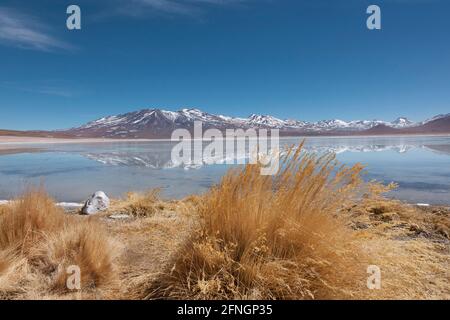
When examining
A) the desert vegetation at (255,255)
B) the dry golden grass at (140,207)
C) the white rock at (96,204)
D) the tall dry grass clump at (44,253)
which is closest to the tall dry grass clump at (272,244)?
the desert vegetation at (255,255)

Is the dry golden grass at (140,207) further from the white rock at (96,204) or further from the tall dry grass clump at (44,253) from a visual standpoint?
the tall dry grass clump at (44,253)

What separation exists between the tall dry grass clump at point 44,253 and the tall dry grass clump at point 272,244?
570 mm

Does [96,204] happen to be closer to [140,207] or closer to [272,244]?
[140,207]

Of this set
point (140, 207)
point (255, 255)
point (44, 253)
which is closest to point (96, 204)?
point (140, 207)

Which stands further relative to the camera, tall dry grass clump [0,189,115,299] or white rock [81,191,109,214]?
white rock [81,191,109,214]

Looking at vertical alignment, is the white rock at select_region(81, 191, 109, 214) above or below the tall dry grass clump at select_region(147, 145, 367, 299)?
below

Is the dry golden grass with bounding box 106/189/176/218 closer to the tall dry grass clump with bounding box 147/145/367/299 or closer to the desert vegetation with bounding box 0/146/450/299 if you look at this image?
the desert vegetation with bounding box 0/146/450/299

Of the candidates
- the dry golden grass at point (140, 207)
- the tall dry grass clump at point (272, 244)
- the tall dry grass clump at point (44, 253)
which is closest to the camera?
the tall dry grass clump at point (272, 244)

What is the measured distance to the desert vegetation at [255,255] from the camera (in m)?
2.21

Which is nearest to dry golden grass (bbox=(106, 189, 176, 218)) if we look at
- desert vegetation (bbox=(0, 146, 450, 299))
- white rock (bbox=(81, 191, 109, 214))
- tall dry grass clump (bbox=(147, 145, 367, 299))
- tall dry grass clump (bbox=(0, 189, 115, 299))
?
white rock (bbox=(81, 191, 109, 214))

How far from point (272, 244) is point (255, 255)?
6.1 inches

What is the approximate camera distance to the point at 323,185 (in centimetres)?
245

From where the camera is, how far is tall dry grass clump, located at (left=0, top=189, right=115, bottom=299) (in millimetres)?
2506
